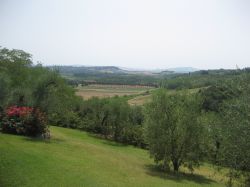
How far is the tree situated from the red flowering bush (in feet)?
31.7

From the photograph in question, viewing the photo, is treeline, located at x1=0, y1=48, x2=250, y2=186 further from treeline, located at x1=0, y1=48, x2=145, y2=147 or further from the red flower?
the red flower

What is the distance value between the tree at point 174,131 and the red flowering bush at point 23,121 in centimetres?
966

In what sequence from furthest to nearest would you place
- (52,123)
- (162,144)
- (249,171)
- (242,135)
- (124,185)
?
(52,123)
(162,144)
(124,185)
(249,171)
(242,135)

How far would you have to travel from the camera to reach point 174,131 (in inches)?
1138

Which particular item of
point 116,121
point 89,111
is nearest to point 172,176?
point 116,121

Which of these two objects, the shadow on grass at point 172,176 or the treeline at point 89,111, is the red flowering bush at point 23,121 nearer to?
the treeline at point 89,111

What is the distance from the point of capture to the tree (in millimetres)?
28594

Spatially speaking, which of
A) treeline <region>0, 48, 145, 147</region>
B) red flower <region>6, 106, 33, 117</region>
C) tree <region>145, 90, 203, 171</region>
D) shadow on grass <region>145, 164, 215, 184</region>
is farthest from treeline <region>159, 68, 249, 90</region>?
red flower <region>6, 106, 33, 117</region>

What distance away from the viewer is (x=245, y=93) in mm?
15688

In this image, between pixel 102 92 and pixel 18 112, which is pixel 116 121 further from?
pixel 102 92

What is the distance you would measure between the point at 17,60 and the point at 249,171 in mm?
50896

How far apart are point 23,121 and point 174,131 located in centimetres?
1315

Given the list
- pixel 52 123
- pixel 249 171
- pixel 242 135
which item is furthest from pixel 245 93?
pixel 52 123

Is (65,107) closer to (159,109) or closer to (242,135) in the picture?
(159,109)
